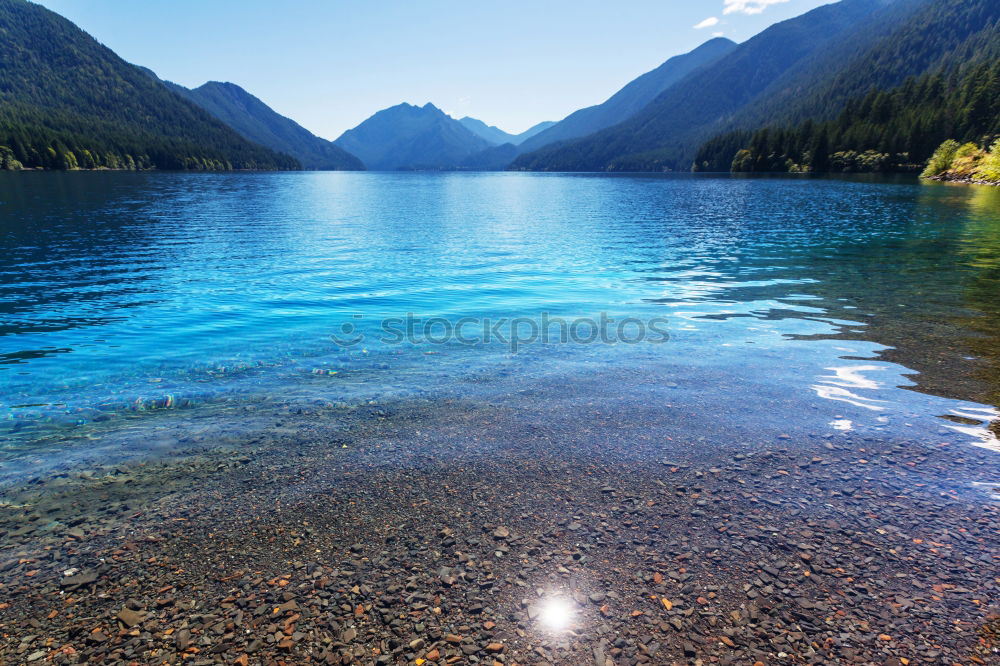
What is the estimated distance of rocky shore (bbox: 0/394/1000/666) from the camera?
18.4ft

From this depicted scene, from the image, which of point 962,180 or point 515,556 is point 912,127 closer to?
point 962,180

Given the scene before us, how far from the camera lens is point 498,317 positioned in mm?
22422

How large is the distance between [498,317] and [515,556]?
52.2ft

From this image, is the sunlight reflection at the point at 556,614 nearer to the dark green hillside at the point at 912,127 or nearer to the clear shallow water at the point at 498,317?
the clear shallow water at the point at 498,317

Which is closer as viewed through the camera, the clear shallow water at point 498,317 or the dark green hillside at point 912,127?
the clear shallow water at point 498,317

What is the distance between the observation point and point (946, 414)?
441 inches

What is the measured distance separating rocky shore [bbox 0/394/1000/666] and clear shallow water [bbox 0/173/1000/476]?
2213mm

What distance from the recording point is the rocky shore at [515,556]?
220 inches

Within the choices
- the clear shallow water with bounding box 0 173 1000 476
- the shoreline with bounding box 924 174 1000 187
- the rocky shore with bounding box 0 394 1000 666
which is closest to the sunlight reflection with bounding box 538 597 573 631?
the rocky shore with bounding box 0 394 1000 666

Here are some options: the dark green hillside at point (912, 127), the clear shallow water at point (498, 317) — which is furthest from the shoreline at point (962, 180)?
the clear shallow water at point (498, 317)

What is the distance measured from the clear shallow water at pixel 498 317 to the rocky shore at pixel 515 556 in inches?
87.1

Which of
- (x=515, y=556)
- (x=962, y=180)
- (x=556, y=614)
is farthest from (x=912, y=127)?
(x=556, y=614)

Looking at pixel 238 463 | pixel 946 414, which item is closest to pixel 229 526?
pixel 238 463

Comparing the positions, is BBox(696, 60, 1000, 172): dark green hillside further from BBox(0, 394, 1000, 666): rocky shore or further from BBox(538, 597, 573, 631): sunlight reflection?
BBox(538, 597, 573, 631): sunlight reflection
